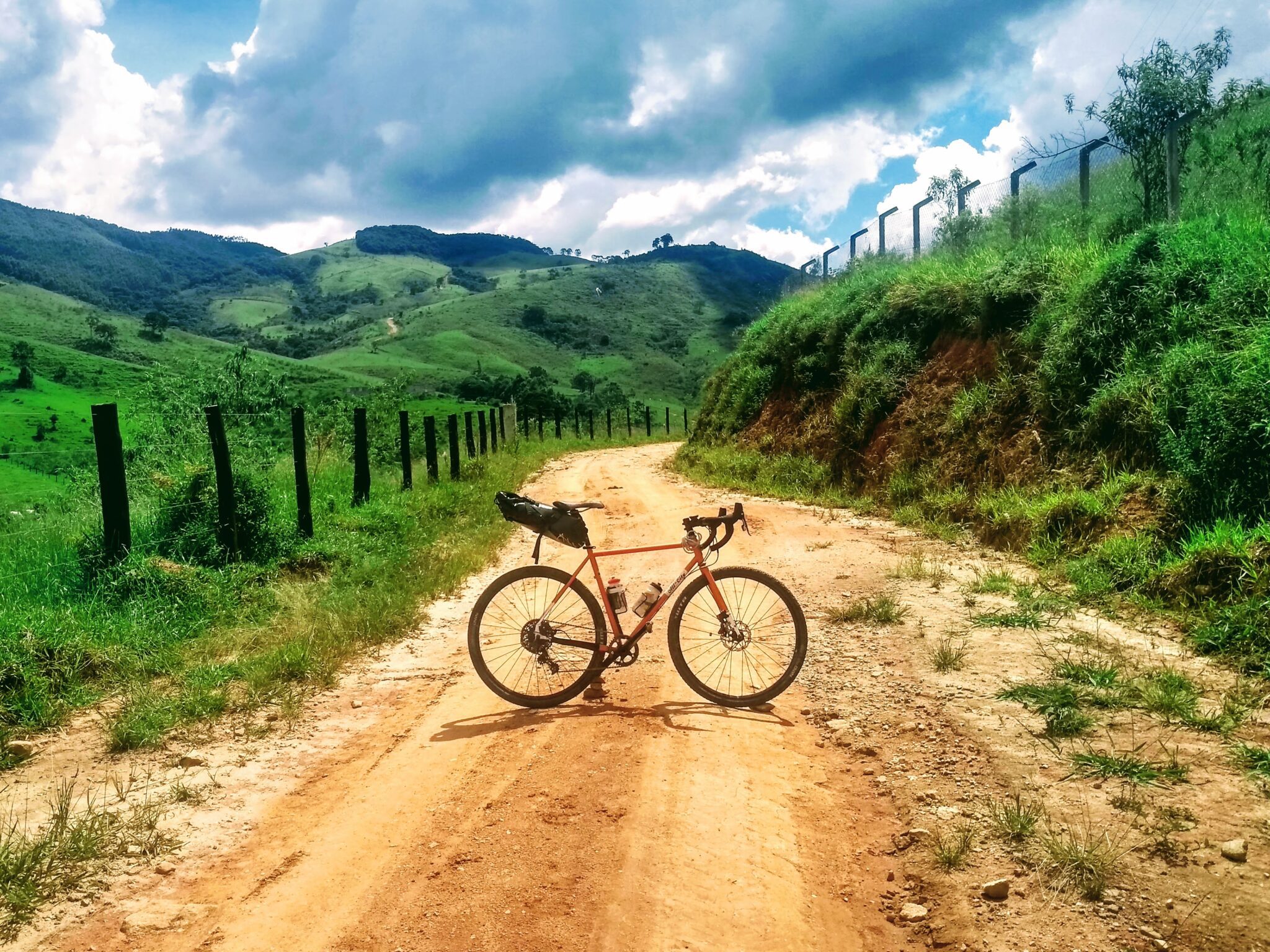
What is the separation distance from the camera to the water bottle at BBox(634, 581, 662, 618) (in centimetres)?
516

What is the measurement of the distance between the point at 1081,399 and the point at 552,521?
7754 mm

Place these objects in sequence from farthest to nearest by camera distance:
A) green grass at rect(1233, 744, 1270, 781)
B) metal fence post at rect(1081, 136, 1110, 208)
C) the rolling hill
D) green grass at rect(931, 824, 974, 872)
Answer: the rolling hill < metal fence post at rect(1081, 136, 1110, 208) < green grass at rect(1233, 744, 1270, 781) < green grass at rect(931, 824, 974, 872)

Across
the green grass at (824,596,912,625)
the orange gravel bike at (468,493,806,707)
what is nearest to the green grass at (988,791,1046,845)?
Result: the orange gravel bike at (468,493,806,707)

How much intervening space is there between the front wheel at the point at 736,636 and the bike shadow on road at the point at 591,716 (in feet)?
0.44

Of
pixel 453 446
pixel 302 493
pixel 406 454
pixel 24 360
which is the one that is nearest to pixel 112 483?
pixel 302 493

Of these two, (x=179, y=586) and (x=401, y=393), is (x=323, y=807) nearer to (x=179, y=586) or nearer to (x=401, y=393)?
(x=179, y=586)

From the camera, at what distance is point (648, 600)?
17.0 feet

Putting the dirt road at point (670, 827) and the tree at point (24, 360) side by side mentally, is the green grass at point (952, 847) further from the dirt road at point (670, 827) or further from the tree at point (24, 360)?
the tree at point (24, 360)

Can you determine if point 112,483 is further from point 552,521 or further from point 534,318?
point 534,318

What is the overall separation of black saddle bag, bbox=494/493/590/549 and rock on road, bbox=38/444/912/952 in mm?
1093

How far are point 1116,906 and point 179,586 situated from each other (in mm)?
7422

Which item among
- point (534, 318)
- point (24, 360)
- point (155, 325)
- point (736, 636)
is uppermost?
point (534, 318)

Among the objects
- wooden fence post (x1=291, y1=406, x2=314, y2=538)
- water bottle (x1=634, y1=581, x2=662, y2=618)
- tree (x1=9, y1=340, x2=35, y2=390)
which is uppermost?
tree (x1=9, y1=340, x2=35, y2=390)

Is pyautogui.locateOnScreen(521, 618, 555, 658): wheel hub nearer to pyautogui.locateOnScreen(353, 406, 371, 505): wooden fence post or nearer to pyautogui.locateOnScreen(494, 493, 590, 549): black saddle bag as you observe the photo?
pyautogui.locateOnScreen(494, 493, 590, 549): black saddle bag
